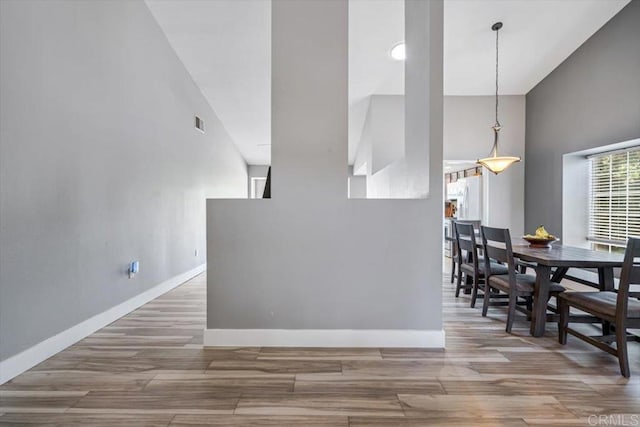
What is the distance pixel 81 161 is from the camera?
2482mm

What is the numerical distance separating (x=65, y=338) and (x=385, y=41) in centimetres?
431

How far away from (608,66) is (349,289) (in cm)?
419

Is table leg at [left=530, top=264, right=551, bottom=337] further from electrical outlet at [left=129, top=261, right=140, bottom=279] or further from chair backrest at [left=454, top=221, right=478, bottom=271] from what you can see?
electrical outlet at [left=129, top=261, right=140, bottom=279]

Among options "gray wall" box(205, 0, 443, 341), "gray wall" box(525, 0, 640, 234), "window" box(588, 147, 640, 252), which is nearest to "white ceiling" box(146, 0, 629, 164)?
"gray wall" box(525, 0, 640, 234)

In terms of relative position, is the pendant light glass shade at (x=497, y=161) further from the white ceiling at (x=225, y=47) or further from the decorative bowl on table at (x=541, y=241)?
the white ceiling at (x=225, y=47)

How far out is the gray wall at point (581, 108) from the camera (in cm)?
351

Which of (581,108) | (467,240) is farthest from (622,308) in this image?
(581,108)

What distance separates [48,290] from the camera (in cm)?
219

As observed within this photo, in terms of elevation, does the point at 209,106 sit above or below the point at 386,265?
above

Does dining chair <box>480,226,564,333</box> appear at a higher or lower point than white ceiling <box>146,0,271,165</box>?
lower

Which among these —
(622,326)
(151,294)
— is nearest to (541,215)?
(622,326)

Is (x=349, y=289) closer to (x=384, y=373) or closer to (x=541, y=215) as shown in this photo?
(x=384, y=373)

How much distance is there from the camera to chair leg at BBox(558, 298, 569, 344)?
2.37 m

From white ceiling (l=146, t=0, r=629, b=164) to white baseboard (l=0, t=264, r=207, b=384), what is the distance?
300 centimetres
